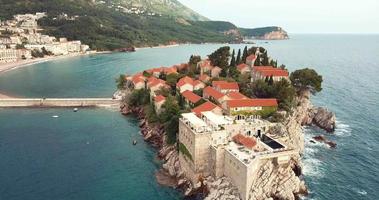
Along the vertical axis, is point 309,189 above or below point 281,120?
below

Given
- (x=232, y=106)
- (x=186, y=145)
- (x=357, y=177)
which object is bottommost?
(x=357, y=177)

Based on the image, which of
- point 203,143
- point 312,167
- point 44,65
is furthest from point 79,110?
point 44,65

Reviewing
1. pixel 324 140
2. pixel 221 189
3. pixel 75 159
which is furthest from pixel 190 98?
pixel 324 140

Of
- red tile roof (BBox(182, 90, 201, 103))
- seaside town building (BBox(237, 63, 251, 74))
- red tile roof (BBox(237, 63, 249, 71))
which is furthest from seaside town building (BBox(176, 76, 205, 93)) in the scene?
red tile roof (BBox(237, 63, 249, 71))

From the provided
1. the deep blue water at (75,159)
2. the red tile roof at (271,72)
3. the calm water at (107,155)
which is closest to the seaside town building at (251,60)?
the red tile roof at (271,72)

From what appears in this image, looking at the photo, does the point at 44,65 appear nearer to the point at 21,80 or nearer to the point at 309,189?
the point at 21,80

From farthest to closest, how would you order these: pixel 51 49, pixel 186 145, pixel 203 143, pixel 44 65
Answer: pixel 51 49 < pixel 44 65 < pixel 186 145 < pixel 203 143

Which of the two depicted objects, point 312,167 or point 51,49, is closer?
point 312,167
